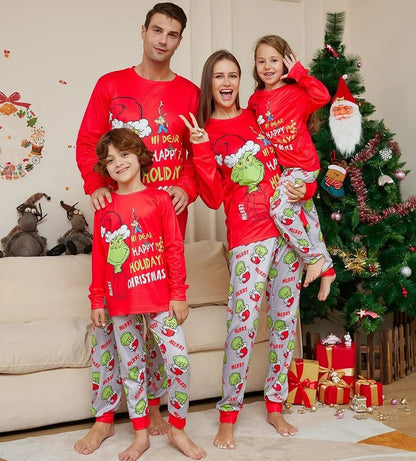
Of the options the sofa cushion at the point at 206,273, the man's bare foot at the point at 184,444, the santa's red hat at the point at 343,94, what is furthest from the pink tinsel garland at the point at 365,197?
the man's bare foot at the point at 184,444

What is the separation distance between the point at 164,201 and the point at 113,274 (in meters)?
0.31

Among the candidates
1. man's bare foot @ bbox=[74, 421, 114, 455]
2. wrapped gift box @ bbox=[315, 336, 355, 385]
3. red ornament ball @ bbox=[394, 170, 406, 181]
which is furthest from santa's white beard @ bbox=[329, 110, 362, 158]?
man's bare foot @ bbox=[74, 421, 114, 455]

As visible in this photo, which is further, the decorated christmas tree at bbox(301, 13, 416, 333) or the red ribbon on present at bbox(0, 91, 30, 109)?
the red ribbon on present at bbox(0, 91, 30, 109)

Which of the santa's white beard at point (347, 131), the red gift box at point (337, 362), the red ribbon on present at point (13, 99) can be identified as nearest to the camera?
the red gift box at point (337, 362)

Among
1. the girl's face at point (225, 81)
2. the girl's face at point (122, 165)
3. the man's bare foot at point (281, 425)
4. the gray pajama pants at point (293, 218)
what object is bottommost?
the man's bare foot at point (281, 425)

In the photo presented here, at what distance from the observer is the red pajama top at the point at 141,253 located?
2.06m

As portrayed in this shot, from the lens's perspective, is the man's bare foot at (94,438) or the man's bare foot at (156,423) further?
the man's bare foot at (156,423)

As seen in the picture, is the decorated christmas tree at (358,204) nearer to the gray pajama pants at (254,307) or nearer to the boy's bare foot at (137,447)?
the gray pajama pants at (254,307)

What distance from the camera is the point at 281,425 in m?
2.34

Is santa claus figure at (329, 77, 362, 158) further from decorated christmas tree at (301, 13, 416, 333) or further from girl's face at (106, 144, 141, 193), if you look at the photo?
girl's face at (106, 144, 141, 193)

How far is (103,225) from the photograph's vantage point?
2.13m

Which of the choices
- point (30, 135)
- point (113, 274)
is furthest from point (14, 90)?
point (113, 274)

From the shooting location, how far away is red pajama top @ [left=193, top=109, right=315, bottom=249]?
224cm

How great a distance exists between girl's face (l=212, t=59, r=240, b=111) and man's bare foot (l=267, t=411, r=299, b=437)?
125 centimetres
